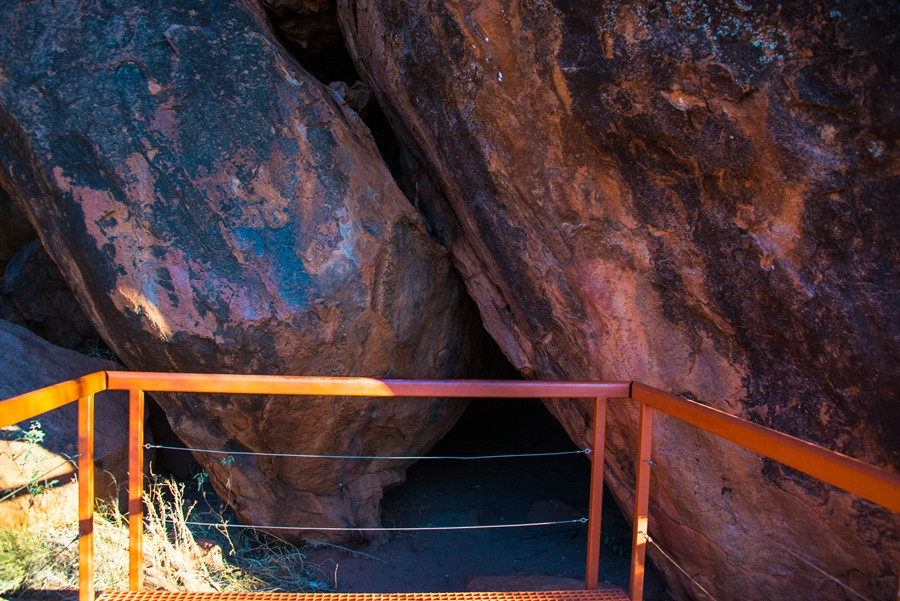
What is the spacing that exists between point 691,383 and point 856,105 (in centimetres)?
130

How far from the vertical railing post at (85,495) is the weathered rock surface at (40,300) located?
123 inches

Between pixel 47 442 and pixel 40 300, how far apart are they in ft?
5.33

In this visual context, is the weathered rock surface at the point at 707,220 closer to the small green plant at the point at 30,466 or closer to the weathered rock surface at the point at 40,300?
the small green plant at the point at 30,466

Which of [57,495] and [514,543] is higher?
[57,495]

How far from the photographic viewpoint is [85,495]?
6.73 ft

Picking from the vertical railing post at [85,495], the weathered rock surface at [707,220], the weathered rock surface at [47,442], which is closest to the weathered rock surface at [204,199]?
the weathered rock surface at [47,442]

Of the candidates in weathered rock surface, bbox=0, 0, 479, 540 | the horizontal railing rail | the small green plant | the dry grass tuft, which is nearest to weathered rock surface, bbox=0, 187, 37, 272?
weathered rock surface, bbox=0, 0, 479, 540

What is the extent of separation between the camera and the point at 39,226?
333cm

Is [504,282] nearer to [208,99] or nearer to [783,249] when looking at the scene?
[783,249]

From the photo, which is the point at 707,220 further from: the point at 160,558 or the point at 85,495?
the point at 160,558

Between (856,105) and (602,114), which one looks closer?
(856,105)

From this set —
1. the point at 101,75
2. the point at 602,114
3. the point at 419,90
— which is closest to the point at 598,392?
the point at 602,114

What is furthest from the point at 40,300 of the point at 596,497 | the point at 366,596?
the point at 596,497

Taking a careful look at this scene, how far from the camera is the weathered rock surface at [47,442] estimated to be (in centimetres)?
329
